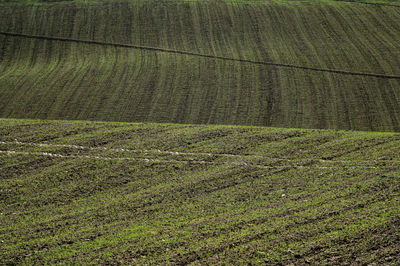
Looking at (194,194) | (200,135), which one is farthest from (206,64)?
(194,194)

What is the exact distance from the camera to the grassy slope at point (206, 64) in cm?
2638

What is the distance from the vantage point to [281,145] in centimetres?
1820

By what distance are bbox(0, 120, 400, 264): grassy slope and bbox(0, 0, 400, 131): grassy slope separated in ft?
19.8

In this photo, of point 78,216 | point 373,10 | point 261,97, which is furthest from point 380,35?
point 78,216

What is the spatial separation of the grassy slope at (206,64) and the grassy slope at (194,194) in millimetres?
6037

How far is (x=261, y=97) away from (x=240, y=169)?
1273cm

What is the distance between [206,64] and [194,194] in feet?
64.7

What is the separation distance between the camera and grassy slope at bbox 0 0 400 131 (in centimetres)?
2638

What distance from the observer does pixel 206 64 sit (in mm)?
32531

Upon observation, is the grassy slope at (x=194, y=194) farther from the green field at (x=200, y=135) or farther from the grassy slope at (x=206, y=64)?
the grassy slope at (x=206, y=64)

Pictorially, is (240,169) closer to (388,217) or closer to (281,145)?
(281,145)

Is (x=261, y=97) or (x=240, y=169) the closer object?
(x=240, y=169)

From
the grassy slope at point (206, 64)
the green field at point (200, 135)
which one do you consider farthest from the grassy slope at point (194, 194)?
the grassy slope at point (206, 64)

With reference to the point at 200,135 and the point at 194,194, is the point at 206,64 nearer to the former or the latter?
the point at 200,135
